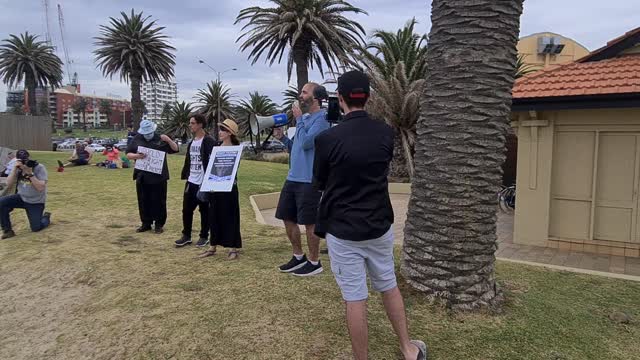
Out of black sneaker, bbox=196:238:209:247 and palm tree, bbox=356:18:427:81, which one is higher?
palm tree, bbox=356:18:427:81

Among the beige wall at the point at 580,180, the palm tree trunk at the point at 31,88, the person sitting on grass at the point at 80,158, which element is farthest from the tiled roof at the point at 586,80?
the palm tree trunk at the point at 31,88

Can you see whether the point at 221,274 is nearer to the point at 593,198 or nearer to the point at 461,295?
the point at 461,295

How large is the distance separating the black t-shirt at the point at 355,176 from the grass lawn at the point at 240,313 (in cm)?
104

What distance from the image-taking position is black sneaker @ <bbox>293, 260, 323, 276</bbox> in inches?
197

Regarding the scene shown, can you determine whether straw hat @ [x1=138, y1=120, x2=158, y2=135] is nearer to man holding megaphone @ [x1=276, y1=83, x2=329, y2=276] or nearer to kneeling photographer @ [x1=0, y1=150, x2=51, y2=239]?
kneeling photographer @ [x1=0, y1=150, x2=51, y2=239]

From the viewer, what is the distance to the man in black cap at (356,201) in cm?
298

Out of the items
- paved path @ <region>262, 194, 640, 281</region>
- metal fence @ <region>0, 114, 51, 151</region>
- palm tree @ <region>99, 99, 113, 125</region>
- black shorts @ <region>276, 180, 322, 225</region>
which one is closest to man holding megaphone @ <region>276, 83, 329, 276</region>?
black shorts @ <region>276, 180, 322, 225</region>

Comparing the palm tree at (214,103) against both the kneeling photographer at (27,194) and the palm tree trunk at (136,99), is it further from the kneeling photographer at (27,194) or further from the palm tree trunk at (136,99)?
the kneeling photographer at (27,194)

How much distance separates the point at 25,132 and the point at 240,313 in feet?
119

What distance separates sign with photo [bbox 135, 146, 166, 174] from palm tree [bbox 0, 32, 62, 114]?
4113cm

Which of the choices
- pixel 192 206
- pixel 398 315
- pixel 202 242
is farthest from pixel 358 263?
pixel 202 242

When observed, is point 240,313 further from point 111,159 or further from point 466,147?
point 111,159

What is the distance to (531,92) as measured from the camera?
26.5 feet

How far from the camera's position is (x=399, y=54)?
72.4 ft
